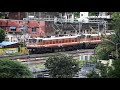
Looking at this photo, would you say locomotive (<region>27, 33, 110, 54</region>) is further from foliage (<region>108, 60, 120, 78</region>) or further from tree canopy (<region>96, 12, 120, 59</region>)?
foliage (<region>108, 60, 120, 78</region>)

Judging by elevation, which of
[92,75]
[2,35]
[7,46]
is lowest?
[92,75]

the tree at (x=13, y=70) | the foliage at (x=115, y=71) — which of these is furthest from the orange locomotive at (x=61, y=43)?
the foliage at (x=115, y=71)

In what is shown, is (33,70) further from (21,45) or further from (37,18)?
(37,18)

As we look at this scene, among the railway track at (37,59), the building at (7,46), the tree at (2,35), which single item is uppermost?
the tree at (2,35)

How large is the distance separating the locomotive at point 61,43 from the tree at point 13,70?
Answer: 246 mm

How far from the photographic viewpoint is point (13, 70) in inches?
165

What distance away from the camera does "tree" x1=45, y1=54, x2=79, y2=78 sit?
4.19 metres

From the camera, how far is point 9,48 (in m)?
4.11

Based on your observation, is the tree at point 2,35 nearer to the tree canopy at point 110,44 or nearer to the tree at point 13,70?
the tree at point 13,70

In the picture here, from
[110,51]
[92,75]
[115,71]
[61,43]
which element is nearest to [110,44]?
[110,51]

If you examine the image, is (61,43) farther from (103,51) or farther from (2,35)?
(2,35)

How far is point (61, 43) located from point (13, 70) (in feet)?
2.44

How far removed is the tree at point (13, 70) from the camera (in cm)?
416
